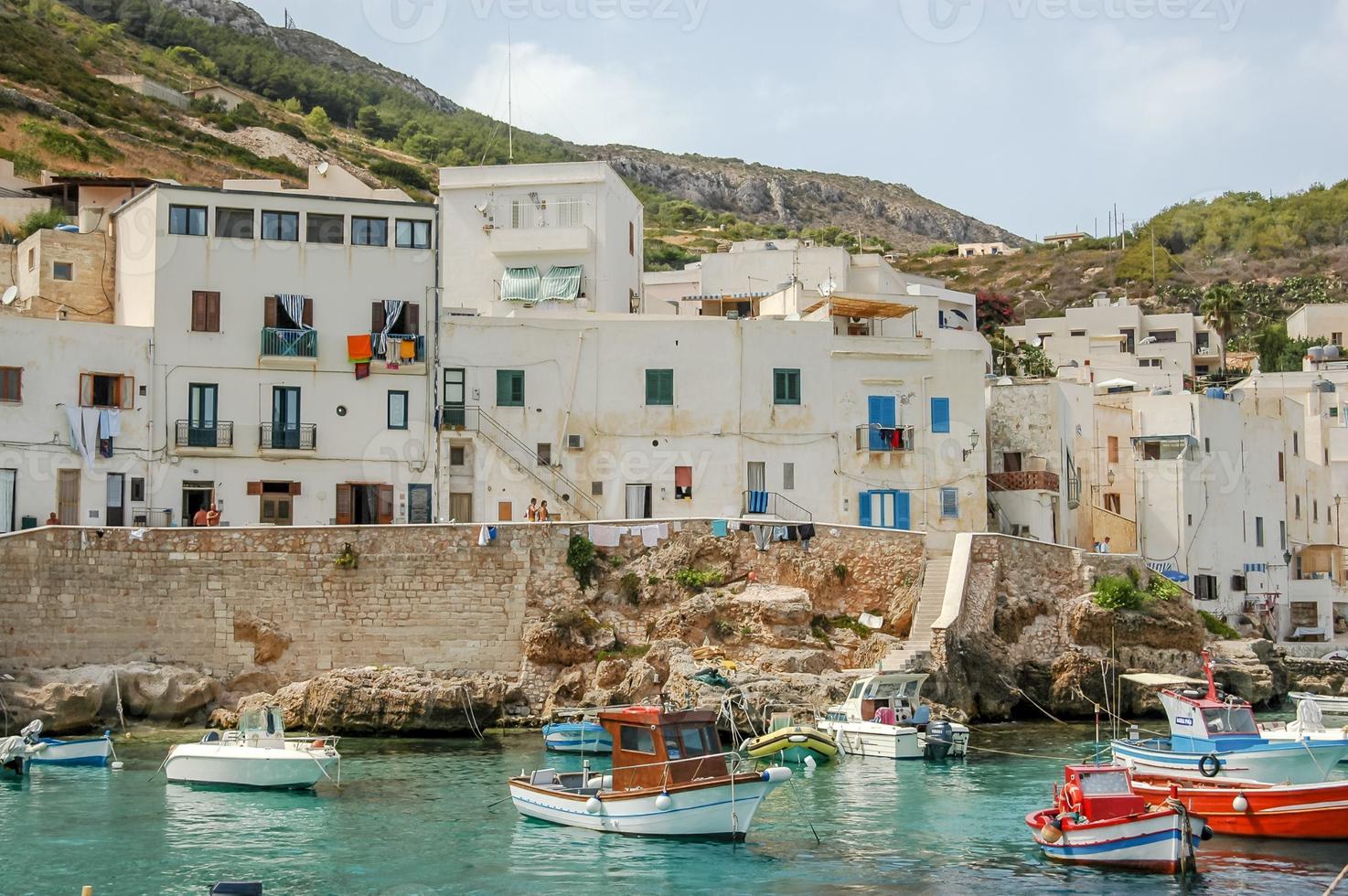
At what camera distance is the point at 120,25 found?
15025 centimetres

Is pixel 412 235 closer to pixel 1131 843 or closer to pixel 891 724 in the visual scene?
pixel 891 724

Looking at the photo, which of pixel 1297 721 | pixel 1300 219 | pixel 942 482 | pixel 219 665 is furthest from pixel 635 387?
pixel 1300 219

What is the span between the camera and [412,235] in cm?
4891

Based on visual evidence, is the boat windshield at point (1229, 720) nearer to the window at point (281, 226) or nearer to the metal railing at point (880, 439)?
the metal railing at point (880, 439)

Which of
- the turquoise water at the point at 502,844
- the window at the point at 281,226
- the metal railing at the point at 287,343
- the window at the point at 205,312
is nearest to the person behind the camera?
the turquoise water at the point at 502,844

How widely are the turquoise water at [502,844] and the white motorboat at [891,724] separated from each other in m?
1.82

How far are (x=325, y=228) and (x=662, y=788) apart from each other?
87.5 ft

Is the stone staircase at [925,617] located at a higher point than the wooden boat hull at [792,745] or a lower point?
higher

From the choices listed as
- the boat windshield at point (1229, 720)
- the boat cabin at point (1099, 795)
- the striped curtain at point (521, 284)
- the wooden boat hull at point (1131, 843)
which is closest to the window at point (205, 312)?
the striped curtain at point (521, 284)

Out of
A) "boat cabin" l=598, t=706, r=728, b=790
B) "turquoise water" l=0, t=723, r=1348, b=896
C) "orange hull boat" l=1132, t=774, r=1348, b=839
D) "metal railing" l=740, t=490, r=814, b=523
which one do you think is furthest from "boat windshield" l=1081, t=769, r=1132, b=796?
"metal railing" l=740, t=490, r=814, b=523

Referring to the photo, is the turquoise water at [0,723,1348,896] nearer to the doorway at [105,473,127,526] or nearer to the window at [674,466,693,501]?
the doorway at [105,473,127,526]

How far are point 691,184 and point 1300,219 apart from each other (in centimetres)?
6544

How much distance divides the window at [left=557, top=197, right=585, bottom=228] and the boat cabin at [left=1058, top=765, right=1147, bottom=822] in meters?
34.1

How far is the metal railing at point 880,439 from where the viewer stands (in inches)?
1975
